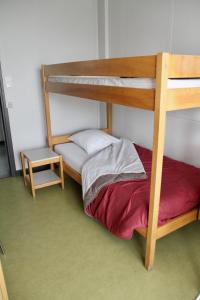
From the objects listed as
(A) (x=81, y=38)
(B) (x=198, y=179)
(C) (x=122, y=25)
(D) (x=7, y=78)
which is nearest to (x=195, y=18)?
(C) (x=122, y=25)

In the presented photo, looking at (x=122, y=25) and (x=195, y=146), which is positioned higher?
(x=122, y=25)

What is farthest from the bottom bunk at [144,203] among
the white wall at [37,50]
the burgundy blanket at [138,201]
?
the white wall at [37,50]

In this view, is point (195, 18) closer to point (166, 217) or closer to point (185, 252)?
point (166, 217)

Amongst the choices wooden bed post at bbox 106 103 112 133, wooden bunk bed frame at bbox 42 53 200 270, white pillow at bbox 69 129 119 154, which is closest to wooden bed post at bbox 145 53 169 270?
wooden bunk bed frame at bbox 42 53 200 270

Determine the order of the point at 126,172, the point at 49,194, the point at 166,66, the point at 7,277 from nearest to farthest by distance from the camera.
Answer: the point at 166,66, the point at 7,277, the point at 126,172, the point at 49,194

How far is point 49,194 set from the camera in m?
3.01

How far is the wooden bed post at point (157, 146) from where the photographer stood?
4.40ft

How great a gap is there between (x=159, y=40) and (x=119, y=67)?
4.37 feet

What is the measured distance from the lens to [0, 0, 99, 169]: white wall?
3047 mm

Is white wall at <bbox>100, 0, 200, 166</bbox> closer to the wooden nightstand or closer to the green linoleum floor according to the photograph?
the green linoleum floor

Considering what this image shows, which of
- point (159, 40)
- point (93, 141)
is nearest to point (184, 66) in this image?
point (159, 40)

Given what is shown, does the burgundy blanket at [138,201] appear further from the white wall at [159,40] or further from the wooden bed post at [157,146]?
the white wall at [159,40]

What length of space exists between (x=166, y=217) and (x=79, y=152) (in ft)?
4.91

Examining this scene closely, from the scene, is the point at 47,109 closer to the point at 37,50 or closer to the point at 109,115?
the point at 37,50
